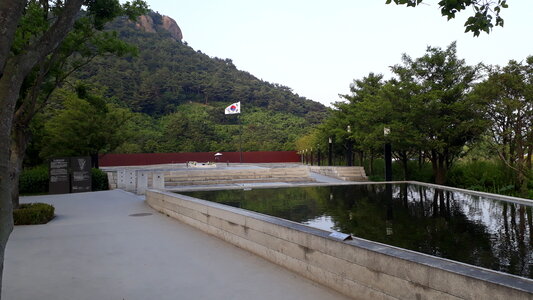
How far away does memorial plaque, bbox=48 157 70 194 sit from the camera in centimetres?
1773

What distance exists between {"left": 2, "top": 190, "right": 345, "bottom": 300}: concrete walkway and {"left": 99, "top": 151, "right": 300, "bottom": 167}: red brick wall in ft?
125

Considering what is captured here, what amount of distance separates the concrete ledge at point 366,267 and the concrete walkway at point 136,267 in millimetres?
194

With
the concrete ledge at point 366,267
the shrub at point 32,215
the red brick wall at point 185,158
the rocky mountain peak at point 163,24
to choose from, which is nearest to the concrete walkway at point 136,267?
the concrete ledge at point 366,267

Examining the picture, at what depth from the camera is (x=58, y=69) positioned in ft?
39.0

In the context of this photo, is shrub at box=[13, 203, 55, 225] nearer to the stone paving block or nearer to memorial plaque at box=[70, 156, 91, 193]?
the stone paving block

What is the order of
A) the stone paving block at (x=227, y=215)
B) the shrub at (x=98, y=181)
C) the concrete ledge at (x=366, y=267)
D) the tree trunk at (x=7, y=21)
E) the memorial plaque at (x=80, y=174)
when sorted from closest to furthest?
the tree trunk at (x=7, y=21) < the concrete ledge at (x=366, y=267) < the stone paving block at (x=227, y=215) < the memorial plaque at (x=80, y=174) < the shrub at (x=98, y=181)

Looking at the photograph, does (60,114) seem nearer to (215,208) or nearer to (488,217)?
(215,208)

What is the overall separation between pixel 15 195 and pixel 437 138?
1554cm

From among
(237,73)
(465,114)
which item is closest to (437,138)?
(465,114)

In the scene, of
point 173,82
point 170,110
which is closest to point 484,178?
point 170,110

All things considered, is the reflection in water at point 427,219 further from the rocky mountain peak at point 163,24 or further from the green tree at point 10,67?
the rocky mountain peak at point 163,24

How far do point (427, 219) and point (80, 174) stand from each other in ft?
53.5

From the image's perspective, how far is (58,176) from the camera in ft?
58.9

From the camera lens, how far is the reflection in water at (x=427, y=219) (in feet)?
16.2
